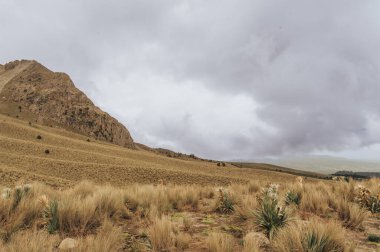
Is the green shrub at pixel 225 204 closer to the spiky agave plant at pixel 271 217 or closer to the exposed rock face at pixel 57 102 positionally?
the spiky agave plant at pixel 271 217

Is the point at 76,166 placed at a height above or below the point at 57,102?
below

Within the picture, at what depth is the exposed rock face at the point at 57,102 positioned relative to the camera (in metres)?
76.9

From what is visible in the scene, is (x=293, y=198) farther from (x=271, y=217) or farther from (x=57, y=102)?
(x=57, y=102)

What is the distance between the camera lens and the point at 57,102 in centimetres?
7944

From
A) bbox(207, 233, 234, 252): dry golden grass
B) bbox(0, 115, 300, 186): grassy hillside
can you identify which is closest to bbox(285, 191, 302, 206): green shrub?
bbox(207, 233, 234, 252): dry golden grass

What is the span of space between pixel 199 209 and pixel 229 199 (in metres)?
1.13

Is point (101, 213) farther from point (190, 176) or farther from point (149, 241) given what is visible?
point (190, 176)

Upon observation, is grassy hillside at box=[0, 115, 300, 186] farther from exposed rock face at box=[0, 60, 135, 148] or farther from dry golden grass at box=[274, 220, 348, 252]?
exposed rock face at box=[0, 60, 135, 148]

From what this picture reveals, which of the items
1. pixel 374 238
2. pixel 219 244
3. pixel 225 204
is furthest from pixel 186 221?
pixel 374 238

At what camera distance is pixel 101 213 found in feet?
26.8

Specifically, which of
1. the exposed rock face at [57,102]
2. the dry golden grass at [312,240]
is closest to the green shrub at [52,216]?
the dry golden grass at [312,240]

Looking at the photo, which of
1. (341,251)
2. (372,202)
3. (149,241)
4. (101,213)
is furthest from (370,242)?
(101,213)

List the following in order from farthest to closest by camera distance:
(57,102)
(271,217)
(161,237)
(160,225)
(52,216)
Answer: (57,102) < (52,216) < (271,217) < (160,225) < (161,237)

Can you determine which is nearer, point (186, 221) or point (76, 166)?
point (186, 221)
